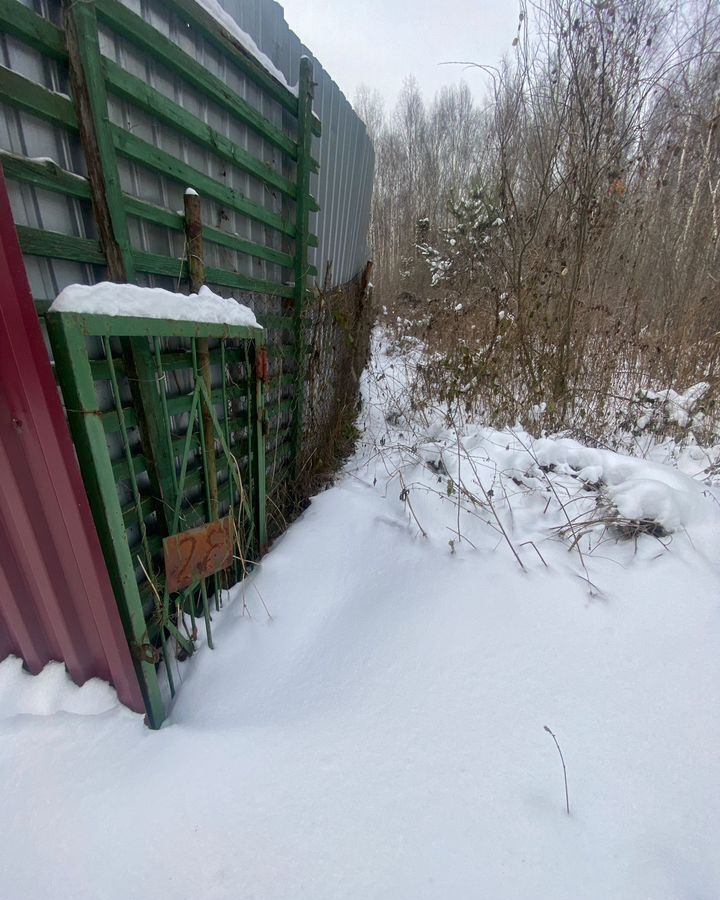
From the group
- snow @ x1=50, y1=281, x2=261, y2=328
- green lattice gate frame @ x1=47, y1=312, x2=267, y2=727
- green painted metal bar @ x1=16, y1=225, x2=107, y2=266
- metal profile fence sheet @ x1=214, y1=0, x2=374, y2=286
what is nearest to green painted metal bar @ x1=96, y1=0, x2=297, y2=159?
metal profile fence sheet @ x1=214, y1=0, x2=374, y2=286

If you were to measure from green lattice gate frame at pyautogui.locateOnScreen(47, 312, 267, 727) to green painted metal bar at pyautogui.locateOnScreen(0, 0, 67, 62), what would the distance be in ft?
2.23

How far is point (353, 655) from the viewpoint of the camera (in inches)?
55.6

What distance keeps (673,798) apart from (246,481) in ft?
6.36

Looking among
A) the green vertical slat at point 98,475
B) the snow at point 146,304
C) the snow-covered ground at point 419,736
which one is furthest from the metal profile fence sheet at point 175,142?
the snow-covered ground at point 419,736

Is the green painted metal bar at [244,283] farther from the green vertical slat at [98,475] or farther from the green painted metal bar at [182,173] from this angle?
the green vertical slat at [98,475]

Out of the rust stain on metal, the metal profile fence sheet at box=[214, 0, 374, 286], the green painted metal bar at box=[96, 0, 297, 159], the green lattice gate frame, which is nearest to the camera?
the green lattice gate frame

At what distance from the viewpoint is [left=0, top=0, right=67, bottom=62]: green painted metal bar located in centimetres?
88

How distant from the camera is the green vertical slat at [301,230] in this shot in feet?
7.07

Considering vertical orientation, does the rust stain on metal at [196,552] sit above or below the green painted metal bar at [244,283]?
below

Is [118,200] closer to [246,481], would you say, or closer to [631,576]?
[246,481]

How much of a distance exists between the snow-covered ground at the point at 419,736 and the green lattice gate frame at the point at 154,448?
0.64 feet

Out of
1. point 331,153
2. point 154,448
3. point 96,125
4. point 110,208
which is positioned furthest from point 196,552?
point 331,153

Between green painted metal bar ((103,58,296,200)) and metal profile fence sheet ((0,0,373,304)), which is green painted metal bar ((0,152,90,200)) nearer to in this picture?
metal profile fence sheet ((0,0,373,304))

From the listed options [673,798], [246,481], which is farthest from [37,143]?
[673,798]
